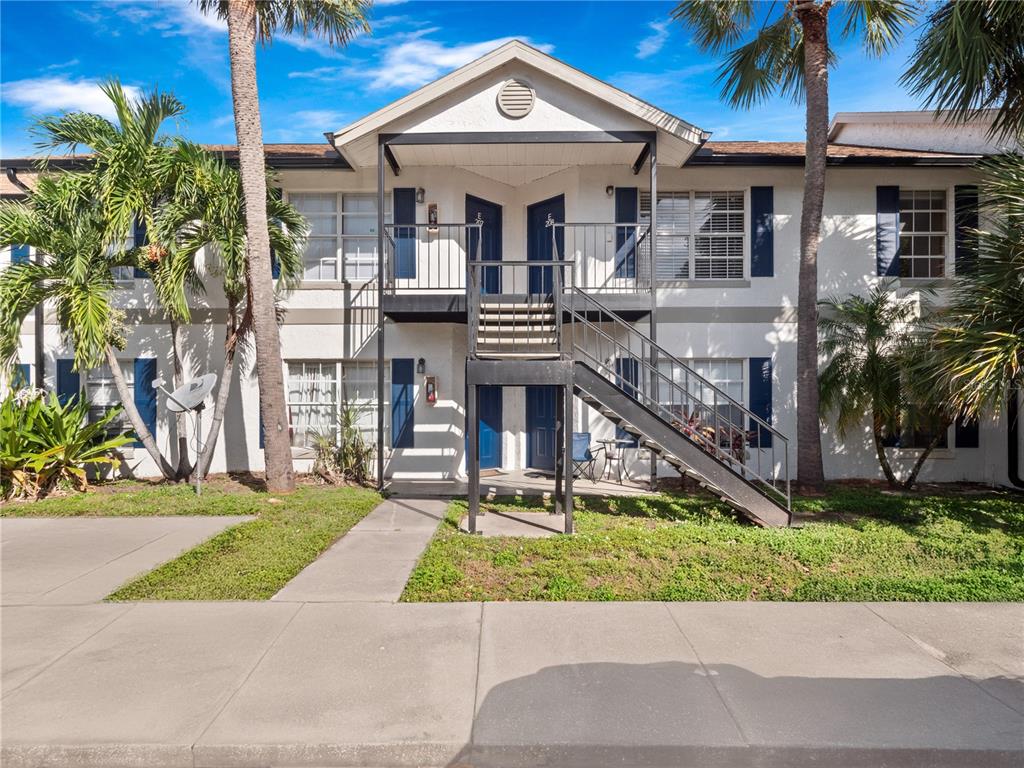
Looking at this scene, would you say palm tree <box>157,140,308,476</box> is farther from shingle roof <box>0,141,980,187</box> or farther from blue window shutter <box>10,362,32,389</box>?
blue window shutter <box>10,362,32,389</box>

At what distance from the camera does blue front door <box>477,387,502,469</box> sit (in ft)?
39.1

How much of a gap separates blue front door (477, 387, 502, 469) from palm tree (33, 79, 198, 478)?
520cm

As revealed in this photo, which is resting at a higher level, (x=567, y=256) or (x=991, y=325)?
(x=567, y=256)

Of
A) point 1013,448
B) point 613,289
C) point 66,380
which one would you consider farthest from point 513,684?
point 1013,448

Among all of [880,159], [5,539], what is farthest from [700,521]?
[5,539]

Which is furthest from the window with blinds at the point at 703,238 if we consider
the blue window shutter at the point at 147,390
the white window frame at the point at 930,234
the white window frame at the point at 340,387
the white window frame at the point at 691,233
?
the blue window shutter at the point at 147,390

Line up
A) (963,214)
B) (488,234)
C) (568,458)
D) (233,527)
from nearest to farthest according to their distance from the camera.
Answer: (568,458), (233,527), (963,214), (488,234)

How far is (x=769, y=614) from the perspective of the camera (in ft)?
17.2

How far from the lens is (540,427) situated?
12039 millimetres

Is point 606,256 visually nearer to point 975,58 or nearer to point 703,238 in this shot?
point 703,238

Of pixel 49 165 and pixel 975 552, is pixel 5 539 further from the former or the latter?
pixel 975 552

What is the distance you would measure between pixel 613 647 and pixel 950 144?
1334cm

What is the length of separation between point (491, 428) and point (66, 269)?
23.8 ft

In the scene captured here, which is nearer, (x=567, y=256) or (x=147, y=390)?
(x=567, y=256)
